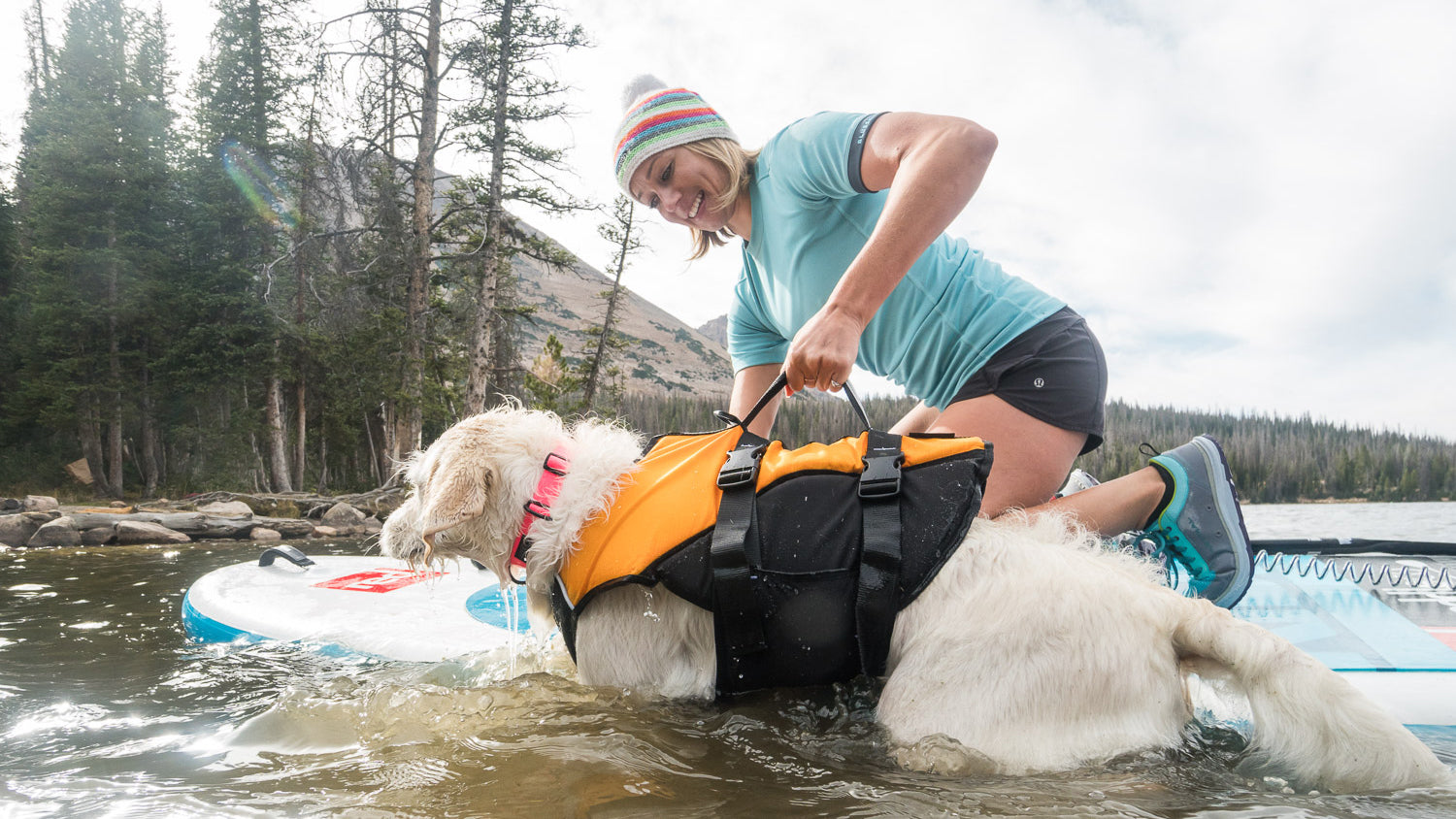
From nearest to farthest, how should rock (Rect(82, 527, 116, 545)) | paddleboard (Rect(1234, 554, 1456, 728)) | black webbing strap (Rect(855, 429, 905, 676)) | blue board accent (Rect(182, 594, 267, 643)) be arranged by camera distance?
black webbing strap (Rect(855, 429, 905, 676)) → paddleboard (Rect(1234, 554, 1456, 728)) → blue board accent (Rect(182, 594, 267, 643)) → rock (Rect(82, 527, 116, 545))

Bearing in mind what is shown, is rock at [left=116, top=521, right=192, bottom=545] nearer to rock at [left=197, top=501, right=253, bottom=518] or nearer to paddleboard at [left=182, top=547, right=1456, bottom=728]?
rock at [left=197, top=501, right=253, bottom=518]

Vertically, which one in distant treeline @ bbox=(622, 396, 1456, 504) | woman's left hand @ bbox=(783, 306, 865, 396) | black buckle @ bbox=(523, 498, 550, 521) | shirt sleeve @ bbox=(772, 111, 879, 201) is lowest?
distant treeline @ bbox=(622, 396, 1456, 504)

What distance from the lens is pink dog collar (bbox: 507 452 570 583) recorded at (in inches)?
106

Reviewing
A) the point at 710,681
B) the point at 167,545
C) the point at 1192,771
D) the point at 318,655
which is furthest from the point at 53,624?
the point at 167,545

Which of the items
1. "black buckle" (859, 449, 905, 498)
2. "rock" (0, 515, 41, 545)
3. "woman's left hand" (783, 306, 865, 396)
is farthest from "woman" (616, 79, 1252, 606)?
"rock" (0, 515, 41, 545)

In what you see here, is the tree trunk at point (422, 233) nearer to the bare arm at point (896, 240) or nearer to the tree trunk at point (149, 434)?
the tree trunk at point (149, 434)

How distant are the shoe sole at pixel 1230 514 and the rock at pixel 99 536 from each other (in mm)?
15130

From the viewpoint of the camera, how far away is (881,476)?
91.8 inches

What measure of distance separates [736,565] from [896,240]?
118 cm

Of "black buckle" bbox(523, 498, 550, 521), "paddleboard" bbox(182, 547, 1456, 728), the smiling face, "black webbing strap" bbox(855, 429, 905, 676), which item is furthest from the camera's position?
the smiling face

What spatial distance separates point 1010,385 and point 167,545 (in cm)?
1366

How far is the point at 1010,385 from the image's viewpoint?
2.95 meters

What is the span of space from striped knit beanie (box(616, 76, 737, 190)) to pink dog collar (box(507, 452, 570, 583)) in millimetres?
1363

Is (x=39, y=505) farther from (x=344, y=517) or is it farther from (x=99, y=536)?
(x=344, y=517)
